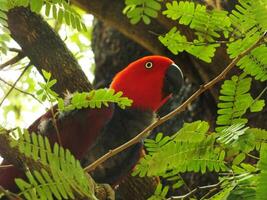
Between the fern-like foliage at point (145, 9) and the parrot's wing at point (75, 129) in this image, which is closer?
the fern-like foliage at point (145, 9)

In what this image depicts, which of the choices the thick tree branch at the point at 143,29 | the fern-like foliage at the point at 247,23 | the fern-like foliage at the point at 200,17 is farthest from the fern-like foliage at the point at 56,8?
the thick tree branch at the point at 143,29

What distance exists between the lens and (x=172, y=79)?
7.82 ft

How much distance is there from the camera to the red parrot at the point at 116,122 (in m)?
1.90

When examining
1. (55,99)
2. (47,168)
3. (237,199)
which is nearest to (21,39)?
(55,99)

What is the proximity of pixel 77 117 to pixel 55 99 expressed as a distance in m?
0.60

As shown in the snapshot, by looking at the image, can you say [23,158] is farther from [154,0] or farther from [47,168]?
[154,0]

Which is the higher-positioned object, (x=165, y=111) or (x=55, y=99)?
(x=55, y=99)

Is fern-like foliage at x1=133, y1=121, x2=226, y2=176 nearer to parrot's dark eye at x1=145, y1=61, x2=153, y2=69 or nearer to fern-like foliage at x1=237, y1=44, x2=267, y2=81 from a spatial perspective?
fern-like foliage at x1=237, y1=44, x2=267, y2=81

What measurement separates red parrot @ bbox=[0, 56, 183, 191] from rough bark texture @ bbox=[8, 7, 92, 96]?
0.23m

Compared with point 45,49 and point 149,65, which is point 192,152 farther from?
point 149,65

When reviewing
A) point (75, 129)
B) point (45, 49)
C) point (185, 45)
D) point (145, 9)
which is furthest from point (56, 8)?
point (45, 49)

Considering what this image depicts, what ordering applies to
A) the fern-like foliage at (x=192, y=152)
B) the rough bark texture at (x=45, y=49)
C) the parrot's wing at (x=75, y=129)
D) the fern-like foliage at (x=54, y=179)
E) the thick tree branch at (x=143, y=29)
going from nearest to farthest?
the fern-like foliage at (x=54, y=179) → the fern-like foliage at (x=192, y=152) → the parrot's wing at (x=75, y=129) → the rough bark texture at (x=45, y=49) → the thick tree branch at (x=143, y=29)

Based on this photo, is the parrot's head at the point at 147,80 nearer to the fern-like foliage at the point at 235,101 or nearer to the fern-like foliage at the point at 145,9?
the fern-like foliage at the point at 145,9

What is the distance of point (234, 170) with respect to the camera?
1157mm
